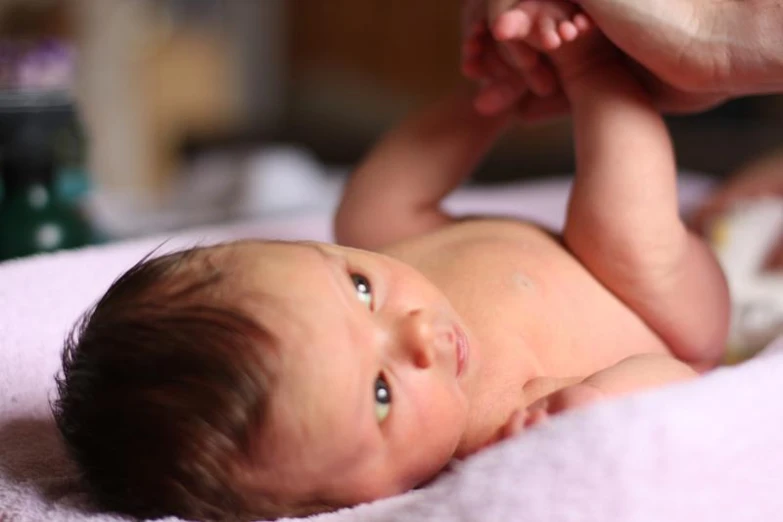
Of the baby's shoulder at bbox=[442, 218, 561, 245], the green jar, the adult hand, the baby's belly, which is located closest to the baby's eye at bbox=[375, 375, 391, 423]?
the baby's belly

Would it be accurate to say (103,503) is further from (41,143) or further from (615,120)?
(41,143)

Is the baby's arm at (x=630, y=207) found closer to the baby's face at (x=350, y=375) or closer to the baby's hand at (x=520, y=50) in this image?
the baby's hand at (x=520, y=50)

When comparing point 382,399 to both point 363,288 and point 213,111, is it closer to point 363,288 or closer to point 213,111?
point 363,288

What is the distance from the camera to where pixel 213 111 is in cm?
322

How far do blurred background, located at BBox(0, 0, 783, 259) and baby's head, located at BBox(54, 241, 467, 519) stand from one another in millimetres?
677

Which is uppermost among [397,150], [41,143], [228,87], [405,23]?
[397,150]

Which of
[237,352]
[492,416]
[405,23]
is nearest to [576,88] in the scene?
[492,416]

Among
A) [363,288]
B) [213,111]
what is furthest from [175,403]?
[213,111]

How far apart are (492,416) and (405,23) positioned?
2.54 metres

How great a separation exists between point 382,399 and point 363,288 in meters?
0.09

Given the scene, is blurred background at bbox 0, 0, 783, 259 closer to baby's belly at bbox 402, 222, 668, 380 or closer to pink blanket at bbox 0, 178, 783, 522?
baby's belly at bbox 402, 222, 668, 380

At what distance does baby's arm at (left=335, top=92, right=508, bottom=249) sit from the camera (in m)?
0.95

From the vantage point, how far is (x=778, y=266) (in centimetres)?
125

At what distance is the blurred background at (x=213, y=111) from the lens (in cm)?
138
